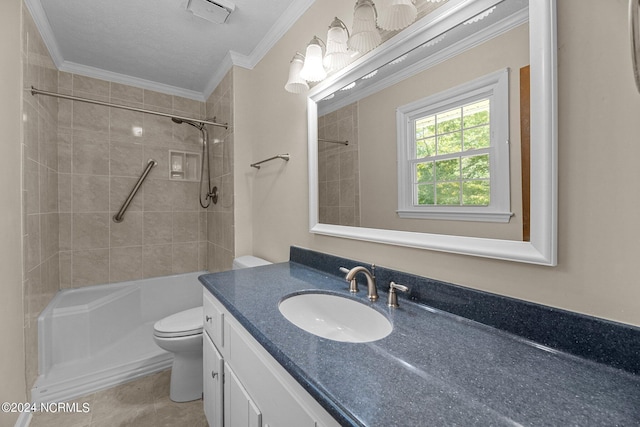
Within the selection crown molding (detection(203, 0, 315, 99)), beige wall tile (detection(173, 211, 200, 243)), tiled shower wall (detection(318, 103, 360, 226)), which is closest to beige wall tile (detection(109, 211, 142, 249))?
beige wall tile (detection(173, 211, 200, 243))

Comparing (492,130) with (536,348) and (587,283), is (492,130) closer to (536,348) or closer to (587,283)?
(587,283)

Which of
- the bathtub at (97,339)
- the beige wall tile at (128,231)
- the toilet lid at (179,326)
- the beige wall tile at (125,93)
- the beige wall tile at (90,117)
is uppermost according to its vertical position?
the beige wall tile at (125,93)

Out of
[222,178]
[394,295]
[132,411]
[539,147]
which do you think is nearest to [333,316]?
[394,295]

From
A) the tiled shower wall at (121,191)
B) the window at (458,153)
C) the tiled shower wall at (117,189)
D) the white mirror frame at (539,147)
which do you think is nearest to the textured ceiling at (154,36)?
the tiled shower wall at (117,189)

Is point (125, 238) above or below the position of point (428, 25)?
below

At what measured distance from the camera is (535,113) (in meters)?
0.67

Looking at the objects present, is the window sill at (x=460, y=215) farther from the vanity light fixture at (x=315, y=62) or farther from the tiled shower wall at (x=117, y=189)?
the tiled shower wall at (x=117, y=189)

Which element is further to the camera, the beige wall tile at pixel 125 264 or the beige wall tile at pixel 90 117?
the beige wall tile at pixel 125 264

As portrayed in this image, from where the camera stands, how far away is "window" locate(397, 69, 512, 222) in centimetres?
77

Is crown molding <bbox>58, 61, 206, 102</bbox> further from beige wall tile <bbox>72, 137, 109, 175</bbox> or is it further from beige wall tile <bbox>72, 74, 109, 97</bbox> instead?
beige wall tile <bbox>72, 137, 109, 175</bbox>

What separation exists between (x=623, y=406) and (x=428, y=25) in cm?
108

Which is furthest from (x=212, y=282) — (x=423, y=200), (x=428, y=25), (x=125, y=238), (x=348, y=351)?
(x=125, y=238)

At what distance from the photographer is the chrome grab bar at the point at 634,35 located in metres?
0.43

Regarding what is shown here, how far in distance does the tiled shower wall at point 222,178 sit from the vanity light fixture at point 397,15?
157cm
